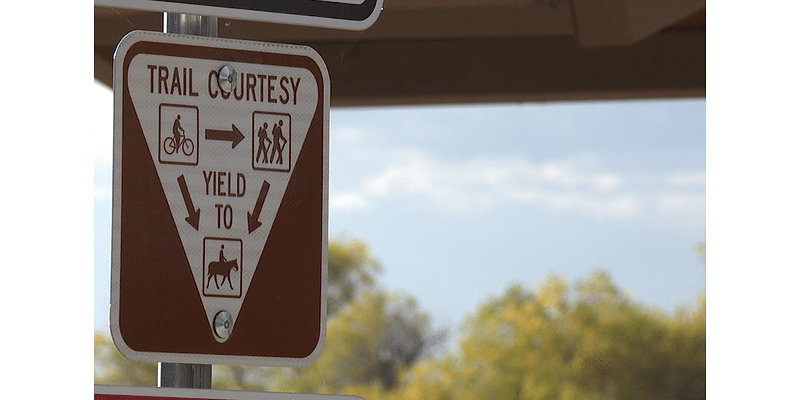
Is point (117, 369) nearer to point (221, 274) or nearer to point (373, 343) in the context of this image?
point (373, 343)

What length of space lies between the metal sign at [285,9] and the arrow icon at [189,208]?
0.12 metres

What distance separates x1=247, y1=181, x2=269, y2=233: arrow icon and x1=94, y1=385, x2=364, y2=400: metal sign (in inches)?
5.1

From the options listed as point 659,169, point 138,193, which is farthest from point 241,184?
point 659,169

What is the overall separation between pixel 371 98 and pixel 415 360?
256cm

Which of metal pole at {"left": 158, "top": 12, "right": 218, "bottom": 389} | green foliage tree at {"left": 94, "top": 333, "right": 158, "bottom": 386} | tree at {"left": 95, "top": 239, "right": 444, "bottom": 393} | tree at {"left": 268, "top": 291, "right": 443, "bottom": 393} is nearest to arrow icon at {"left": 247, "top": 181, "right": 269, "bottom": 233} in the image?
metal pole at {"left": 158, "top": 12, "right": 218, "bottom": 389}

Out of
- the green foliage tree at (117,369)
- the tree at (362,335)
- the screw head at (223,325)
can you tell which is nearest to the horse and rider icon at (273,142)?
the screw head at (223,325)

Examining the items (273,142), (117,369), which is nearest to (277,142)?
(273,142)

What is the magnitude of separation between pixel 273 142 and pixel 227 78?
0.19 ft

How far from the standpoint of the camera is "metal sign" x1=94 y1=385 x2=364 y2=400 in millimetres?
602

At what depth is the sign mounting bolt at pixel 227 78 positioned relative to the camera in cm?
72

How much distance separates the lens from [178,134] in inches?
27.8

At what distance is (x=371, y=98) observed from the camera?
332 cm

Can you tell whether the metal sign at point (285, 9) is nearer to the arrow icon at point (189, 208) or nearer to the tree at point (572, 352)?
the arrow icon at point (189, 208)

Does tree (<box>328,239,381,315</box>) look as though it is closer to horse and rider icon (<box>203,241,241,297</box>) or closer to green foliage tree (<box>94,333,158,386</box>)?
green foliage tree (<box>94,333,158,386</box>)
